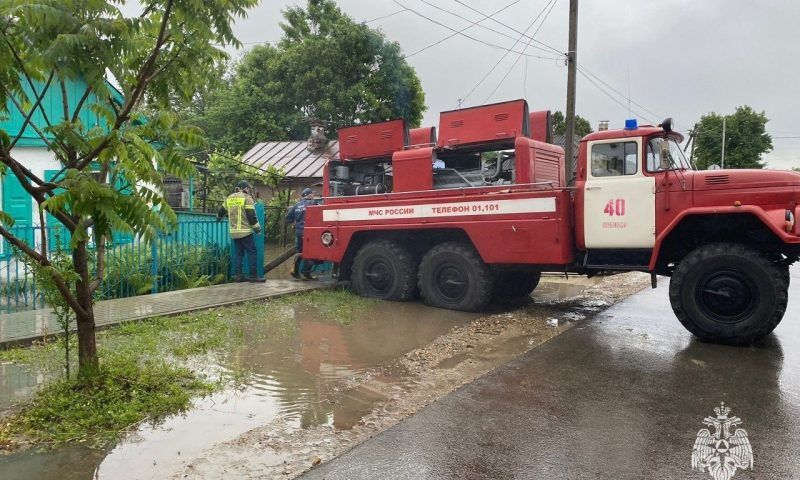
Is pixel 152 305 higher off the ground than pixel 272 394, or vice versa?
pixel 152 305

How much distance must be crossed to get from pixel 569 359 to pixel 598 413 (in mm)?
1529

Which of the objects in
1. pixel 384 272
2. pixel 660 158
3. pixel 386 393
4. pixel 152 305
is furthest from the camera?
pixel 384 272

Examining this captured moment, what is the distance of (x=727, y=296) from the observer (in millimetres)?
6074

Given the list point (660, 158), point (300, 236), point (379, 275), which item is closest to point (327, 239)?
point (379, 275)

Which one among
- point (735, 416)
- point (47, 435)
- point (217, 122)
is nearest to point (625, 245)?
point (735, 416)

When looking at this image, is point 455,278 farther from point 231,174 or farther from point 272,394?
point 231,174

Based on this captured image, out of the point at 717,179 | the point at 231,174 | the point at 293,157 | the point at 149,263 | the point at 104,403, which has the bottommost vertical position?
the point at 104,403

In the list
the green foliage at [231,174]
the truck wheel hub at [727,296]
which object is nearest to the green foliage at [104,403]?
the truck wheel hub at [727,296]

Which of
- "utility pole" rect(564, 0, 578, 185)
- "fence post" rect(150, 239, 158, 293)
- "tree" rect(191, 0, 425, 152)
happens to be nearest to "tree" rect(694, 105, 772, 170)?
"tree" rect(191, 0, 425, 152)

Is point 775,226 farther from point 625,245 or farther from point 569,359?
point 569,359

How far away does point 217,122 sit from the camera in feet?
87.6

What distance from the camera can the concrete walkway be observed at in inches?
245

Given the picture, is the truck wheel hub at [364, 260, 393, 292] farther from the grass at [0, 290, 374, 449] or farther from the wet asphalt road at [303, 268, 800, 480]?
the wet asphalt road at [303, 268, 800, 480]

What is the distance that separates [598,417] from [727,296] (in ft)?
9.85
